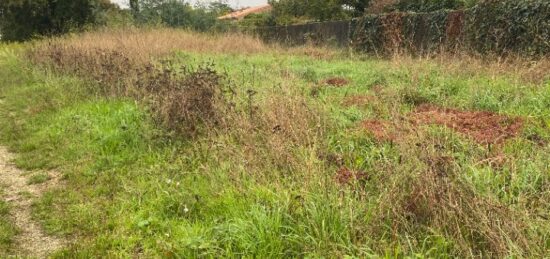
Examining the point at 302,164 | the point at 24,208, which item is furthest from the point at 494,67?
the point at 24,208

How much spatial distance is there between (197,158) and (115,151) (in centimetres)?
157

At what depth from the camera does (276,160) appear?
4008 mm

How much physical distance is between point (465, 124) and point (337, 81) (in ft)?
12.5

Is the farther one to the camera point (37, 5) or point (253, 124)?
point (37, 5)

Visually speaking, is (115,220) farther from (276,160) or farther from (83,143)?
(83,143)

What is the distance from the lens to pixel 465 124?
504 centimetres

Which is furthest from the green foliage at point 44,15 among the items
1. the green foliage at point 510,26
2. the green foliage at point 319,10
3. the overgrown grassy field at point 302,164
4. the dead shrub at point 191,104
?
the dead shrub at point 191,104

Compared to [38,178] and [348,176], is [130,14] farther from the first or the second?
[348,176]

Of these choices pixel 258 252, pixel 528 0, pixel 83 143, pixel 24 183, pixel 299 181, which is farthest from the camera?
pixel 528 0

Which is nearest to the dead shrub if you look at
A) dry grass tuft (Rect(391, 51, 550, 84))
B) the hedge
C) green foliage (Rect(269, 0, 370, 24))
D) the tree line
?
dry grass tuft (Rect(391, 51, 550, 84))

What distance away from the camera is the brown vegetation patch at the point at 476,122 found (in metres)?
4.55

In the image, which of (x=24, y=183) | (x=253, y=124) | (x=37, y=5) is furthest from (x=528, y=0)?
(x=37, y=5)

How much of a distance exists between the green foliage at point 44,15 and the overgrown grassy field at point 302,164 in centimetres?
1958

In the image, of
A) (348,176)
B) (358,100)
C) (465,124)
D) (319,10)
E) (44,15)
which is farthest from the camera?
(319,10)
